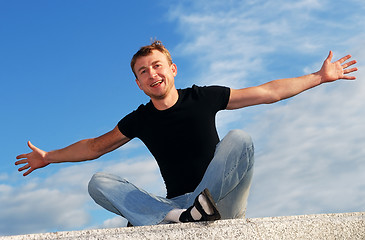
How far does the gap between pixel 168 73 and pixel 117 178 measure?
110 centimetres

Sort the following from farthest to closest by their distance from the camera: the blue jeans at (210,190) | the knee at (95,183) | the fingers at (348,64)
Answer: the fingers at (348,64) < the knee at (95,183) < the blue jeans at (210,190)

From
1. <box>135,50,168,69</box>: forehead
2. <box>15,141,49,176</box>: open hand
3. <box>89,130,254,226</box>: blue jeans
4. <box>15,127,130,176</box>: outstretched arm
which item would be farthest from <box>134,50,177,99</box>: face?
<box>15,141,49,176</box>: open hand

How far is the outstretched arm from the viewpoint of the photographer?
4500 mm

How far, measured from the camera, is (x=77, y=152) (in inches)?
184

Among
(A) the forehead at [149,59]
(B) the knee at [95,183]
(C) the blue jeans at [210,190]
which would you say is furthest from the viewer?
(A) the forehead at [149,59]

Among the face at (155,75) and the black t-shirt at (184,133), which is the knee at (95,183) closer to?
the black t-shirt at (184,133)

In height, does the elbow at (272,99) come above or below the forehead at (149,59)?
below

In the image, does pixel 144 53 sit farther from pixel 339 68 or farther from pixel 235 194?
pixel 339 68

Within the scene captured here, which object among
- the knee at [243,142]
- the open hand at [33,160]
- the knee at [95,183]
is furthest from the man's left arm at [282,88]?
the open hand at [33,160]

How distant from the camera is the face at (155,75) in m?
4.20

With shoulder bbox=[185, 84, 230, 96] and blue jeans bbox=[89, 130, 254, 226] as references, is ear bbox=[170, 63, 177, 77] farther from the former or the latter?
blue jeans bbox=[89, 130, 254, 226]

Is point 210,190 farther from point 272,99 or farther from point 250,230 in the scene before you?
point 272,99

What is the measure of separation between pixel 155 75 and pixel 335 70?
181cm

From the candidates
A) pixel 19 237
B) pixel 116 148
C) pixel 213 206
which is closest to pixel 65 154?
pixel 116 148
